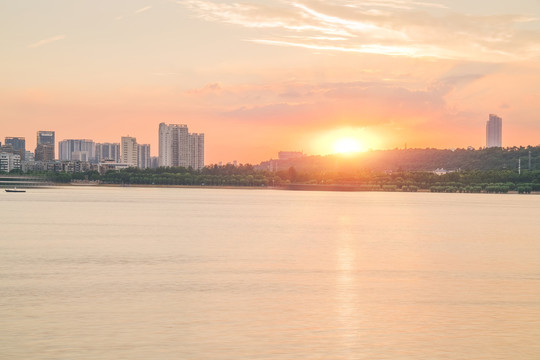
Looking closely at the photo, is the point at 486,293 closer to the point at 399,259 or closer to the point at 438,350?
the point at 438,350

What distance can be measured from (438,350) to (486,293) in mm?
9473

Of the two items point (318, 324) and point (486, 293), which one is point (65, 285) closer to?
point (318, 324)

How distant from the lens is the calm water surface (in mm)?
17281

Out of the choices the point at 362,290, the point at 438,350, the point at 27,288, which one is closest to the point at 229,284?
the point at 362,290

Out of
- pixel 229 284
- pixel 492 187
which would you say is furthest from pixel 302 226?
pixel 492 187

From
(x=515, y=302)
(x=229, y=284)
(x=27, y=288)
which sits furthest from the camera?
(x=229, y=284)

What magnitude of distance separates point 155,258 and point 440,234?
27.4m

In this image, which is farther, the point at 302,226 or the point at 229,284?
the point at 302,226

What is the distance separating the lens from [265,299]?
2403 cm

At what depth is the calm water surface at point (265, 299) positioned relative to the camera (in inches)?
Result: 680

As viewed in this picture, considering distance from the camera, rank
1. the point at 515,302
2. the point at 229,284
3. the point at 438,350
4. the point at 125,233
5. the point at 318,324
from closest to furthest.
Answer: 1. the point at 438,350
2. the point at 318,324
3. the point at 515,302
4. the point at 229,284
5. the point at 125,233

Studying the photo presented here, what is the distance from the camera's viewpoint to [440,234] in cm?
5603

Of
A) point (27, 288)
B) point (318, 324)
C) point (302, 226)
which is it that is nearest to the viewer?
point (318, 324)

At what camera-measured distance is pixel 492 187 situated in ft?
652
